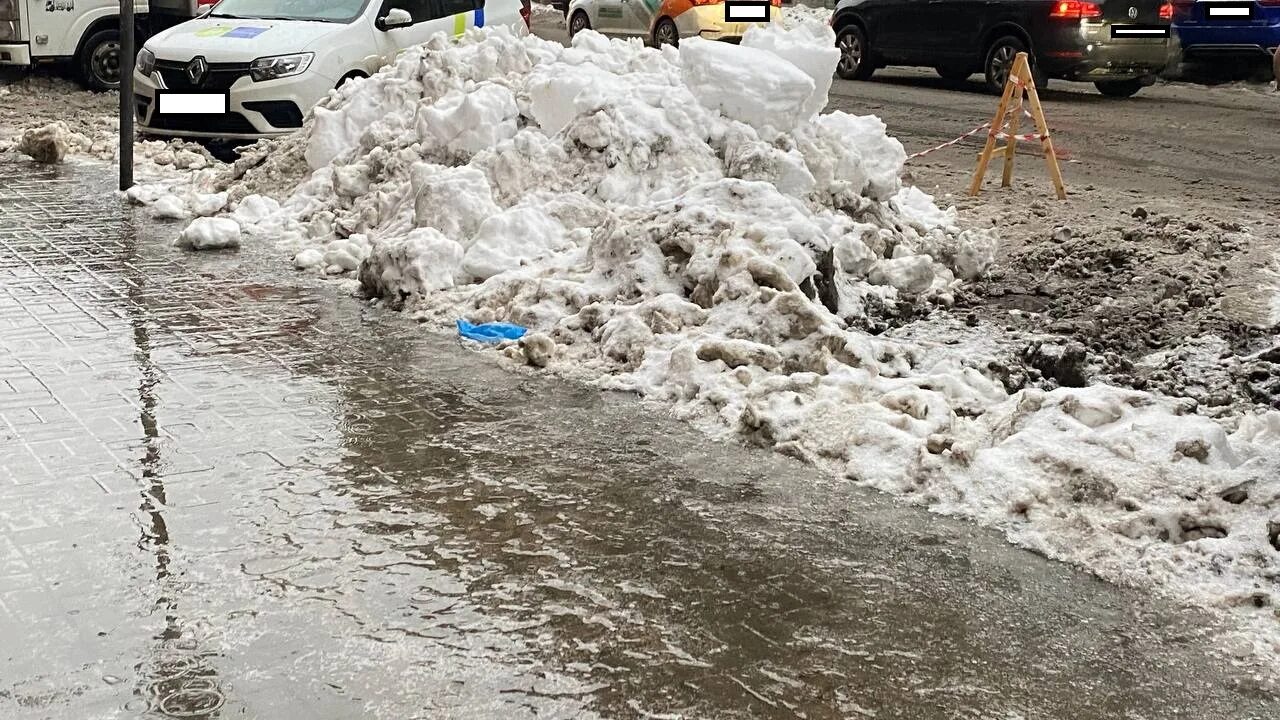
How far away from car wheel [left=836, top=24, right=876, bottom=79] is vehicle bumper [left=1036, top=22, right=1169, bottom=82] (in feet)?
8.99

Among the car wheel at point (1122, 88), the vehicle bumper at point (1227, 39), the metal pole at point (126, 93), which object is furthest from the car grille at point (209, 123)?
the vehicle bumper at point (1227, 39)

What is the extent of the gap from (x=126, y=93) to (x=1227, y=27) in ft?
48.8

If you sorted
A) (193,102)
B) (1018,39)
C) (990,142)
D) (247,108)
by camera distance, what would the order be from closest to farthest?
(990,142)
(247,108)
(193,102)
(1018,39)

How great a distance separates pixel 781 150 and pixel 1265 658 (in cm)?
549

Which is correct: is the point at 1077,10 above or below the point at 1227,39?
above

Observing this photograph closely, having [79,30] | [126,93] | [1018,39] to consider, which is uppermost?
[79,30]

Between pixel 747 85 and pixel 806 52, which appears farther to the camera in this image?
pixel 806 52

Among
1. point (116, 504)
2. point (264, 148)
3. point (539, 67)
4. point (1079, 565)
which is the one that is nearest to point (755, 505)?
point (1079, 565)

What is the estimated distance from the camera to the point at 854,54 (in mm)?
20094

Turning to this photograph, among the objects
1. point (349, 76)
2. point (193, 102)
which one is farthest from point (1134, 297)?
point (193, 102)

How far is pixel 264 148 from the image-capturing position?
11508 mm

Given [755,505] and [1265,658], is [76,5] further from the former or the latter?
[1265,658]

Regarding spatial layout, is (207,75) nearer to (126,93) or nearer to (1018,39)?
(126,93)

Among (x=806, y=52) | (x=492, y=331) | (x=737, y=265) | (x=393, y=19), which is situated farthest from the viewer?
(x=393, y=19)
